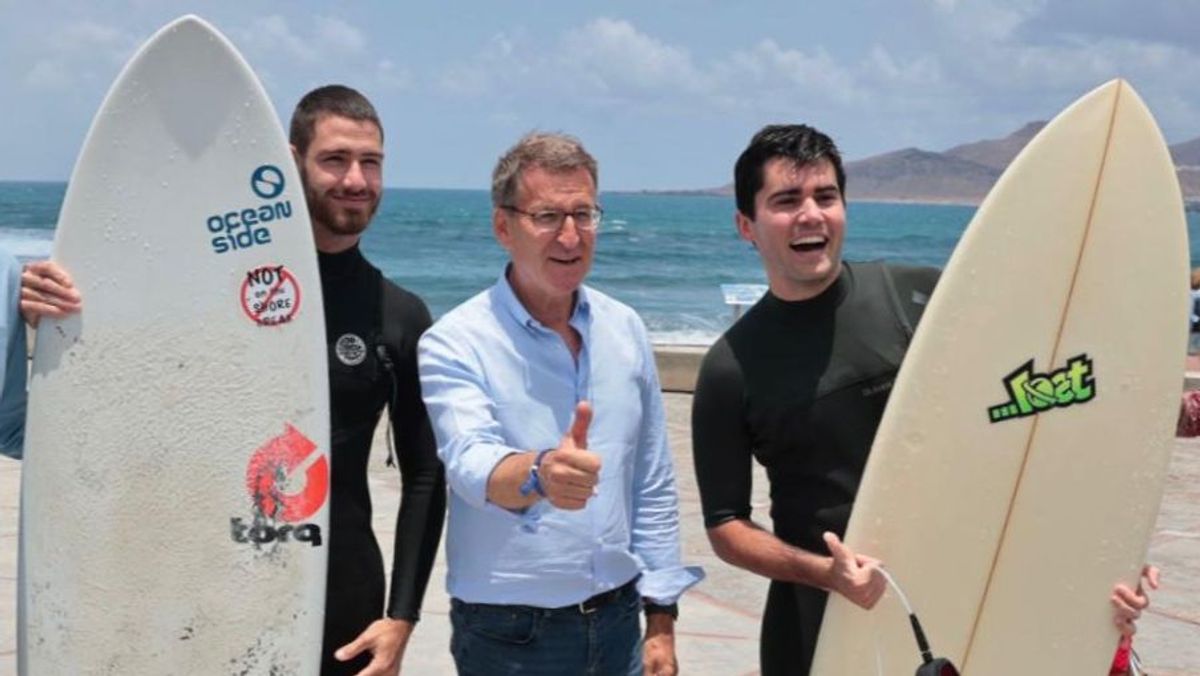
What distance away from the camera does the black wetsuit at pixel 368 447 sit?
2600 mm

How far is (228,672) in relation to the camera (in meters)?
2.77

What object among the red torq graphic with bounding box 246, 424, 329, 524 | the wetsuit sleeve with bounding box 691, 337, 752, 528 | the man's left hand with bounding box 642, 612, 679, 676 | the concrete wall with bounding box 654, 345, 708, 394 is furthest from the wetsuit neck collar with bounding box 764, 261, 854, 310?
the concrete wall with bounding box 654, 345, 708, 394

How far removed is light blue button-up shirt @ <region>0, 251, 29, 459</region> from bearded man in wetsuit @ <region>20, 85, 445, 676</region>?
7 centimetres

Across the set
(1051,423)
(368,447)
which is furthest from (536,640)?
(1051,423)

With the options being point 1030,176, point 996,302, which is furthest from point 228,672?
point 1030,176

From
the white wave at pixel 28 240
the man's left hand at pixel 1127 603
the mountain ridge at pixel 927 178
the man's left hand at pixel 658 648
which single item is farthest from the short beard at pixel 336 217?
the mountain ridge at pixel 927 178

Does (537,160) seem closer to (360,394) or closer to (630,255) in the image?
(360,394)

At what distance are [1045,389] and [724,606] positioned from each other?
2688 millimetres

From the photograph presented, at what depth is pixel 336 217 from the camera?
2.65 meters

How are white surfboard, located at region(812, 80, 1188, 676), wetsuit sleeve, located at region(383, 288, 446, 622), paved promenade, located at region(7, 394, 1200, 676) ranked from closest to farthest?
wetsuit sleeve, located at region(383, 288, 446, 622), white surfboard, located at region(812, 80, 1188, 676), paved promenade, located at region(7, 394, 1200, 676)

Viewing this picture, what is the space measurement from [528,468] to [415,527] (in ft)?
1.93

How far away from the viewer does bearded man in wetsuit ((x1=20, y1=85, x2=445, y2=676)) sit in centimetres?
260

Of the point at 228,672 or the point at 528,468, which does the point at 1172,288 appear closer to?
the point at 528,468

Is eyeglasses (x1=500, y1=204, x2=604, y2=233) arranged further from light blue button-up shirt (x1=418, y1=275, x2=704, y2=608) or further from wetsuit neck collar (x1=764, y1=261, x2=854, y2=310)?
wetsuit neck collar (x1=764, y1=261, x2=854, y2=310)
